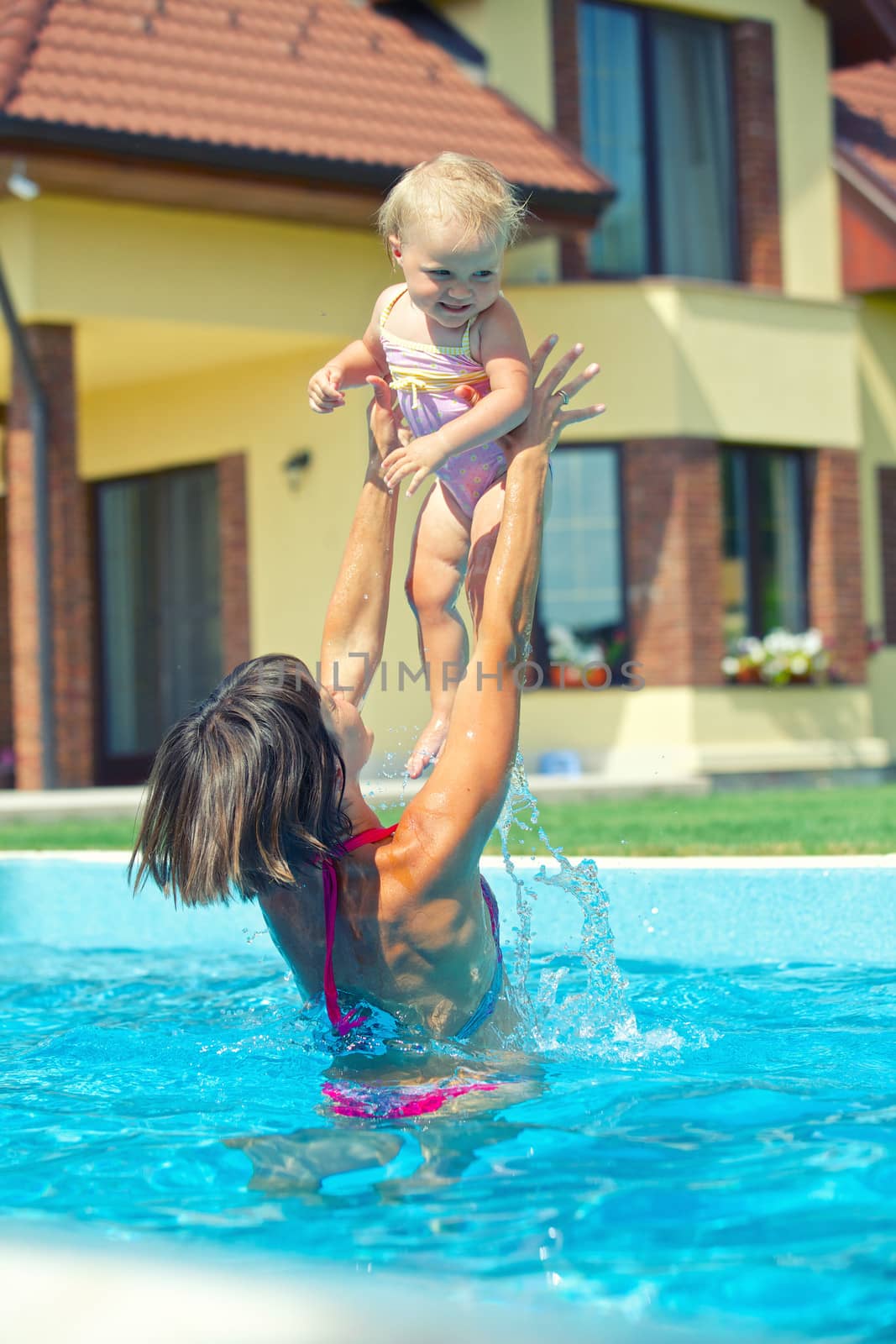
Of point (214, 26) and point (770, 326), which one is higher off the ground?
point (214, 26)

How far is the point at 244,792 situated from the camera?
280 centimetres

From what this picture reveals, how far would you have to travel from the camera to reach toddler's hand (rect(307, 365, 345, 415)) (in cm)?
357

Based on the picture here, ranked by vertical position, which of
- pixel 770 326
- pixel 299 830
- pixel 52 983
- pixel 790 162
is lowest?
pixel 52 983

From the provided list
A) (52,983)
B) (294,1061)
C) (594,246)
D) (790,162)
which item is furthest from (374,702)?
(294,1061)

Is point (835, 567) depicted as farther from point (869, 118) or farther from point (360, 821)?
point (360, 821)

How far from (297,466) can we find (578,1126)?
34.7 feet

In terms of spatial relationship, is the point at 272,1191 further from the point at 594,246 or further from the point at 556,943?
the point at 594,246

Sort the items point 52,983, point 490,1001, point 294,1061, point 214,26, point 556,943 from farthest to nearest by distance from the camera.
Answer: point 214,26, point 556,943, point 52,983, point 294,1061, point 490,1001

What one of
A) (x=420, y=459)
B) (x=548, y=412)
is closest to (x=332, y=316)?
(x=548, y=412)

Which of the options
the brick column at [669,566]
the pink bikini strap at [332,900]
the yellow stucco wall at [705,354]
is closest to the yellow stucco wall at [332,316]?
the yellow stucco wall at [705,354]

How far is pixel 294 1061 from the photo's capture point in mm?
3867

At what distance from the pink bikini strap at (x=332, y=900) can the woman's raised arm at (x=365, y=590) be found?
542mm

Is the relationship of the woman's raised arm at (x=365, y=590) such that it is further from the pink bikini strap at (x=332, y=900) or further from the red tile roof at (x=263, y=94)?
the red tile roof at (x=263, y=94)

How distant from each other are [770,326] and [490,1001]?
464 inches
